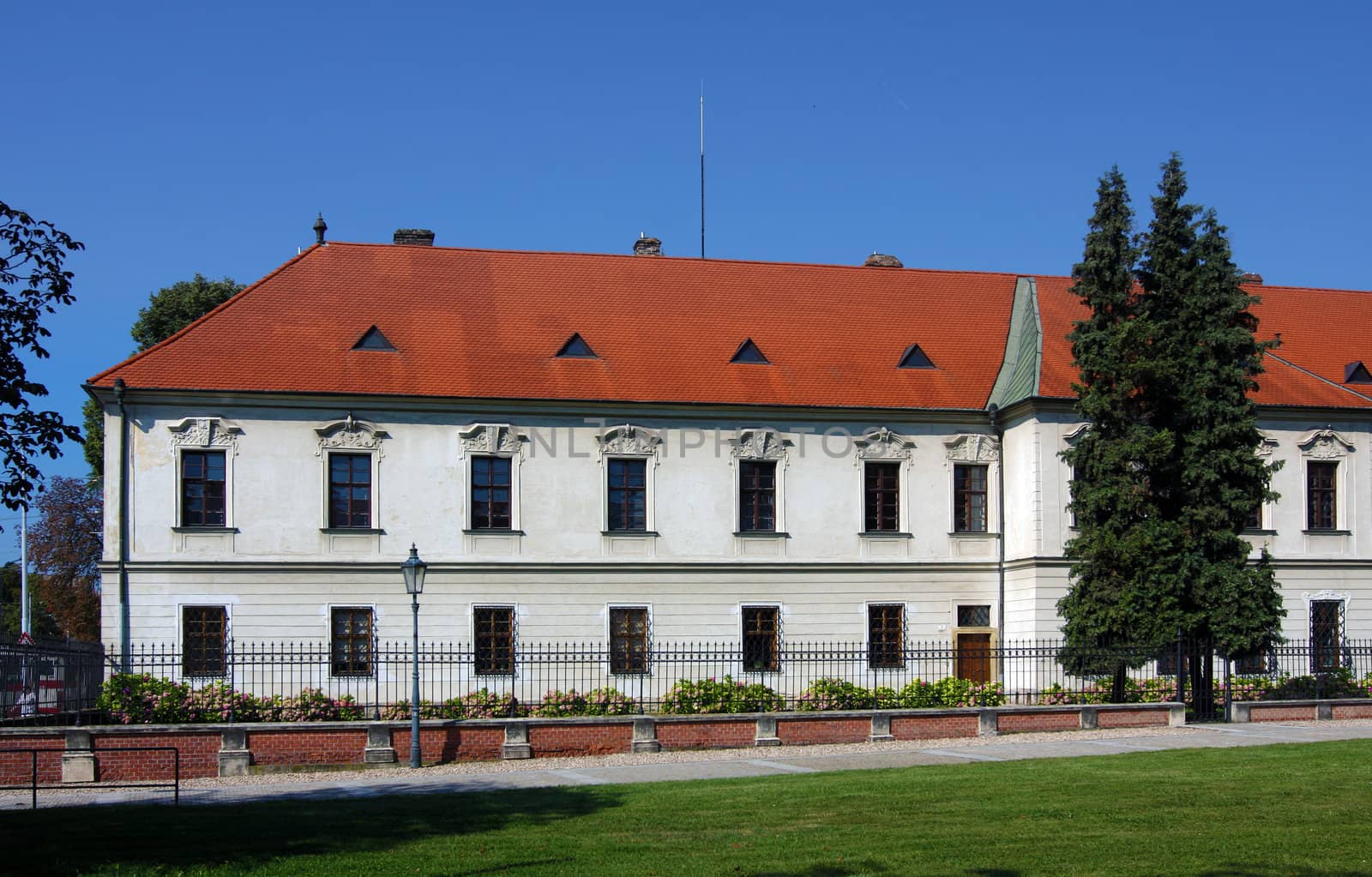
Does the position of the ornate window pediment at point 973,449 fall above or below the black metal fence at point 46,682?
above

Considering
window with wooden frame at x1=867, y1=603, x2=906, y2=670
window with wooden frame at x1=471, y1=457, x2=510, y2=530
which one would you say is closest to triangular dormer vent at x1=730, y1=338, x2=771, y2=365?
window with wooden frame at x1=471, y1=457, x2=510, y2=530

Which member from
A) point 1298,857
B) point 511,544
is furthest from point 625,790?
point 511,544

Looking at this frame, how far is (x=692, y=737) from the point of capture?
23391 mm

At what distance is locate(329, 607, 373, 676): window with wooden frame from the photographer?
31062 mm

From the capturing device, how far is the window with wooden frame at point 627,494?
108ft

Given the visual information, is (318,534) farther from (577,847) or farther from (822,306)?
(577,847)

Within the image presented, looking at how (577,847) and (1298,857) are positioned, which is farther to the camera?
(577,847)

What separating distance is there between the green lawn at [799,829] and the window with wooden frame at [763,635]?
14.2 metres

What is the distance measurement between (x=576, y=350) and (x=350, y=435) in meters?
5.41

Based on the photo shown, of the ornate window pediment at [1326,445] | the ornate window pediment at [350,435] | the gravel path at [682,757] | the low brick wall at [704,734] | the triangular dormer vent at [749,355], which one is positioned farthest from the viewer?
the triangular dormer vent at [749,355]

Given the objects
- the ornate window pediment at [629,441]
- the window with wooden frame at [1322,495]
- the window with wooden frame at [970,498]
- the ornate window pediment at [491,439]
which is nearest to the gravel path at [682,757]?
the window with wooden frame at [970,498]

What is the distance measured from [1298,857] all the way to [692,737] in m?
12.5

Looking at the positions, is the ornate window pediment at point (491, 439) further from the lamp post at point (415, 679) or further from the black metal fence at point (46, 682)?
the black metal fence at point (46, 682)

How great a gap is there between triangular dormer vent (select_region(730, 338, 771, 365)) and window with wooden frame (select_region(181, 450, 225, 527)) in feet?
37.7
